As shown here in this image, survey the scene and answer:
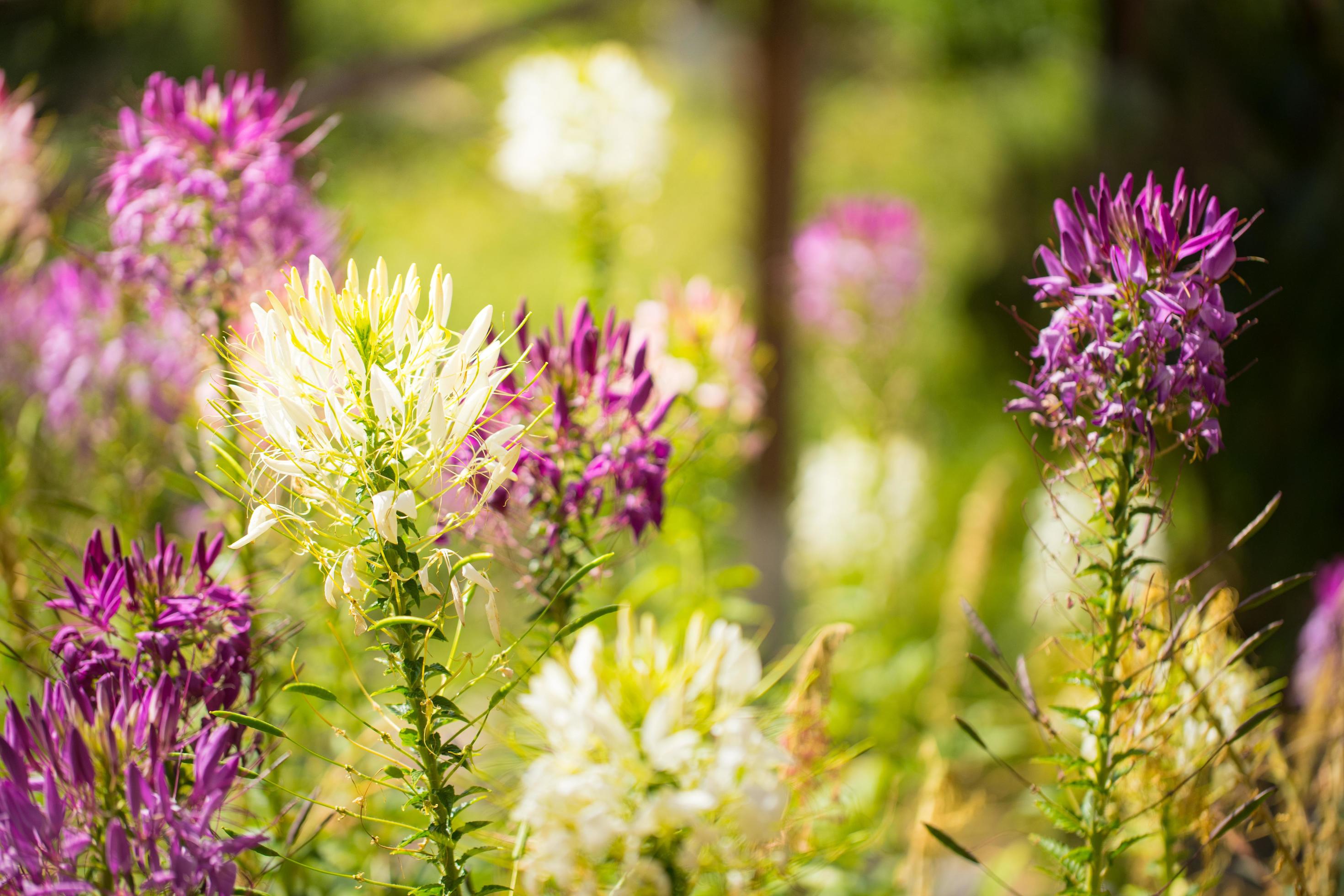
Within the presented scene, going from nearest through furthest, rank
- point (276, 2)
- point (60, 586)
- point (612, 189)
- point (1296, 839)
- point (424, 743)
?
point (424, 743), point (60, 586), point (1296, 839), point (612, 189), point (276, 2)

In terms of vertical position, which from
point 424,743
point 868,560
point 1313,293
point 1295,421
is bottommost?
point 424,743

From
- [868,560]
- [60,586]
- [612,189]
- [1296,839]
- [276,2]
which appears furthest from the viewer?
[868,560]

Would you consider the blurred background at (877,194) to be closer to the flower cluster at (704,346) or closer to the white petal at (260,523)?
the flower cluster at (704,346)

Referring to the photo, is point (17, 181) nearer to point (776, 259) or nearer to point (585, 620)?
point (585, 620)

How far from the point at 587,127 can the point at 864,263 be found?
541mm

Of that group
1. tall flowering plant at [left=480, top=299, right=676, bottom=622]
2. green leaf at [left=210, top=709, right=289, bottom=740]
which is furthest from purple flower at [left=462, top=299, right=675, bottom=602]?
green leaf at [left=210, top=709, right=289, bottom=740]

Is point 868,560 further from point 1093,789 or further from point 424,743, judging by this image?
point 424,743

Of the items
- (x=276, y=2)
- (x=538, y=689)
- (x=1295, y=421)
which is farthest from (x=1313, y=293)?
(x=276, y=2)

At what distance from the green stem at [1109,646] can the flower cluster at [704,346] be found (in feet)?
1.72

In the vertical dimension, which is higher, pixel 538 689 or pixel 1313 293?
pixel 1313 293

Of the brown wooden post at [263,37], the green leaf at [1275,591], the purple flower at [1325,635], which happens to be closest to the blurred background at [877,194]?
the brown wooden post at [263,37]

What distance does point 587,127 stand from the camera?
1.41 metres

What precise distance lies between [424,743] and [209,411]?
0.40 metres

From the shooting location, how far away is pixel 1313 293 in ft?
5.98
